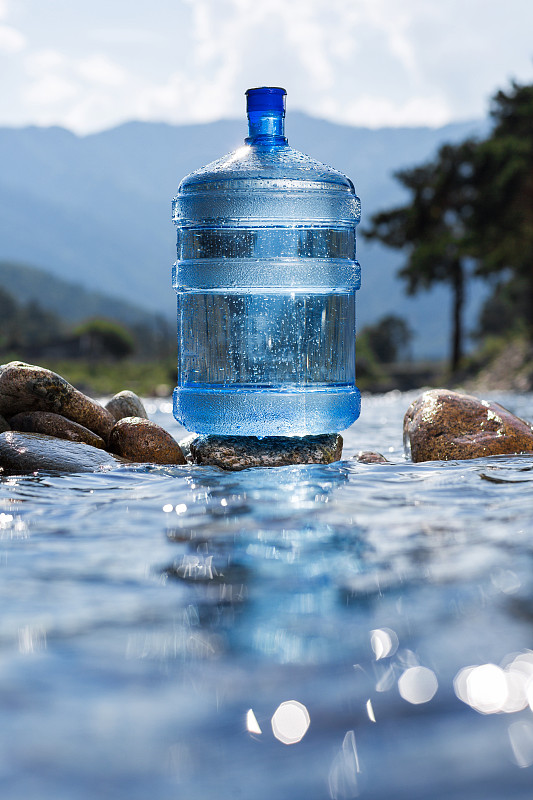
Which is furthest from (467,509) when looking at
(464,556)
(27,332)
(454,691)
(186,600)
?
(27,332)

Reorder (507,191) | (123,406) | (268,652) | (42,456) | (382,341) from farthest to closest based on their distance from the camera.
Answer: (382,341), (507,191), (123,406), (42,456), (268,652)

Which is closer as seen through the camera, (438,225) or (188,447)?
(188,447)

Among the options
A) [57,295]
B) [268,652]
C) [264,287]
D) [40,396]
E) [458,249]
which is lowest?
[57,295]

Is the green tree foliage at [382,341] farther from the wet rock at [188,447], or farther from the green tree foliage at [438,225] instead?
the wet rock at [188,447]

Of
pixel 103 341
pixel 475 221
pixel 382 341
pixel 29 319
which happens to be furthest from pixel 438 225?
pixel 29 319

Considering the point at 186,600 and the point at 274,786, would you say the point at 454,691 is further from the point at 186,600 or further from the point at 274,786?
the point at 186,600

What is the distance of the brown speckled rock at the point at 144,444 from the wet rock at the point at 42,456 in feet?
1.24

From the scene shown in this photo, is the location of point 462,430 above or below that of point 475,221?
below

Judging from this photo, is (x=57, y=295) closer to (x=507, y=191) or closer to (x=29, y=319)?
(x=29, y=319)

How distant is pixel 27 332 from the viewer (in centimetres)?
6294

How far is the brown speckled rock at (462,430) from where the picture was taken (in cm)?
533

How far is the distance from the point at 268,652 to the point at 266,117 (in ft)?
14.2

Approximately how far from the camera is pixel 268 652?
2.04 meters

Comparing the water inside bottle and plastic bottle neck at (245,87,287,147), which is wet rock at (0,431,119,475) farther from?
plastic bottle neck at (245,87,287,147)
